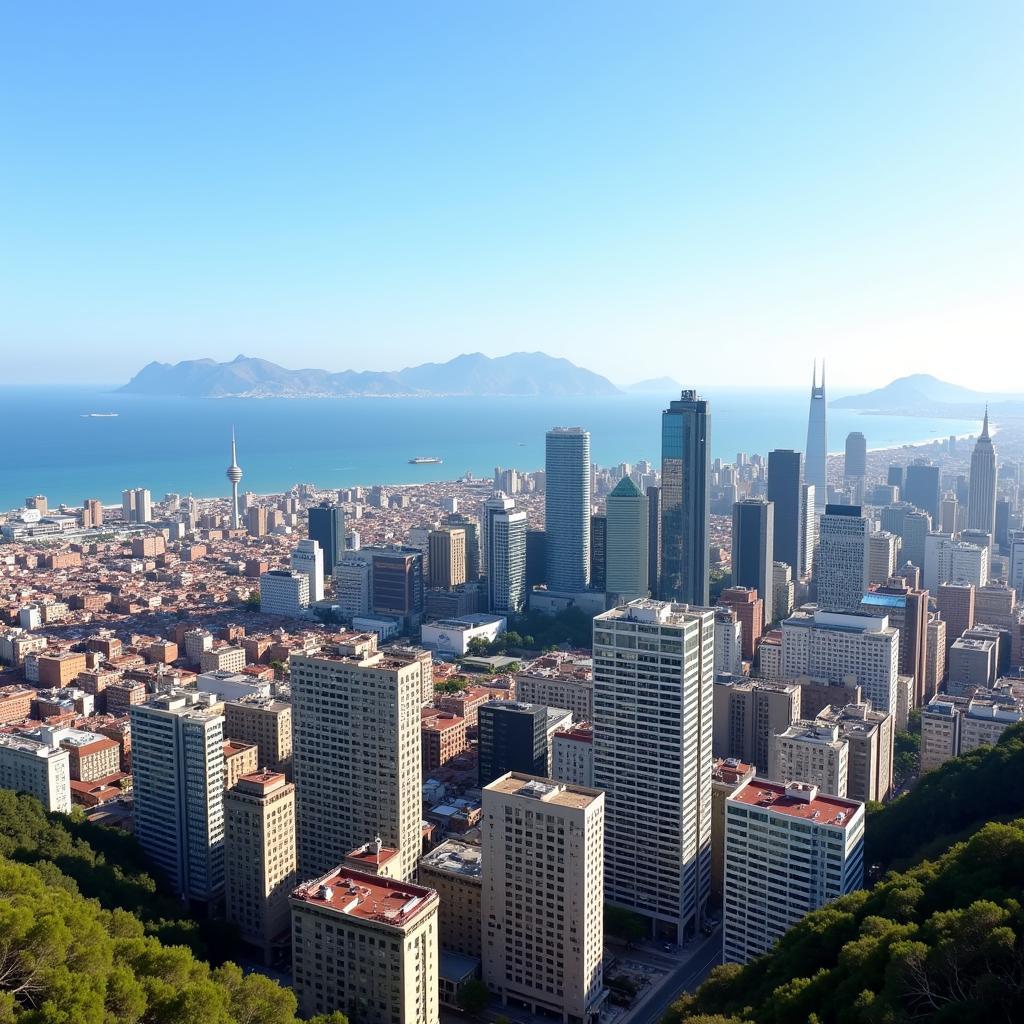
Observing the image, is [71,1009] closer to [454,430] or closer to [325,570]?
[325,570]

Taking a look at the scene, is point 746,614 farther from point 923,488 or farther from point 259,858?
point 923,488

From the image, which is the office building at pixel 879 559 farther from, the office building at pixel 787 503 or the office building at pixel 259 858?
the office building at pixel 259 858

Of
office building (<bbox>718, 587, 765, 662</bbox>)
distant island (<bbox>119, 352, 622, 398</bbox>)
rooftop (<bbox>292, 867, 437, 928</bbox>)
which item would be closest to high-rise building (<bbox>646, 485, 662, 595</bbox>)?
office building (<bbox>718, 587, 765, 662</bbox>)

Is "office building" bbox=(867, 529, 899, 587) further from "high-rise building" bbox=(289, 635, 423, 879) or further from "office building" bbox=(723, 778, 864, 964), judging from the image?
"high-rise building" bbox=(289, 635, 423, 879)

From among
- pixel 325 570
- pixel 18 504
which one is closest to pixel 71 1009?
pixel 325 570

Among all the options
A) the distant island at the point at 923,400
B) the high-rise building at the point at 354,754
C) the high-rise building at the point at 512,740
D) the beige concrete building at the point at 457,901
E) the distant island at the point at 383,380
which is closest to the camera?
the beige concrete building at the point at 457,901

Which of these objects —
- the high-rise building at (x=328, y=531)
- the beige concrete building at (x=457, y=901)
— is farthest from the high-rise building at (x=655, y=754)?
the high-rise building at (x=328, y=531)
